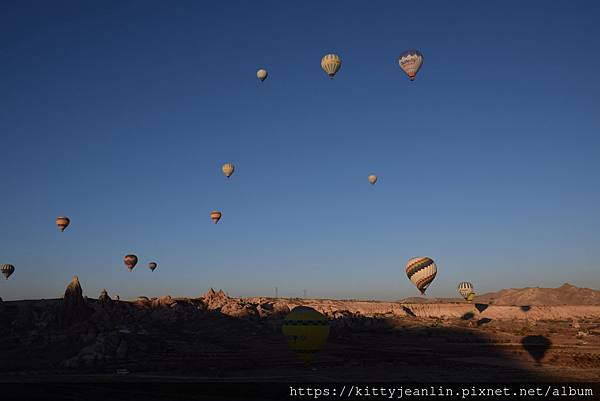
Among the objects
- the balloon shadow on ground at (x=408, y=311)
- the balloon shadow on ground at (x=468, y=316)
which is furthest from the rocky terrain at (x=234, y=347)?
the balloon shadow on ground at (x=468, y=316)

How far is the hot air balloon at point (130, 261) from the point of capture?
82.9 metres

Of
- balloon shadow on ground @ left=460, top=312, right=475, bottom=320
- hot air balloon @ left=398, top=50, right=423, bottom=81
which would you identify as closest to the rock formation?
hot air balloon @ left=398, top=50, right=423, bottom=81

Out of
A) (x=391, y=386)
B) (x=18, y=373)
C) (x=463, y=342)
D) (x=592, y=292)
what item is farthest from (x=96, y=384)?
(x=592, y=292)

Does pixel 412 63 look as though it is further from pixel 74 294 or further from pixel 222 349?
pixel 74 294

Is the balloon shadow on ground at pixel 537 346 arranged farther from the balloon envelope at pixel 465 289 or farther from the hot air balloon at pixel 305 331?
the balloon envelope at pixel 465 289

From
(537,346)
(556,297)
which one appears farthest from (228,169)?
(556,297)

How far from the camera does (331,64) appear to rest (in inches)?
2625

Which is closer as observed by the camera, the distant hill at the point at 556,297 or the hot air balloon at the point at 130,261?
the hot air balloon at the point at 130,261

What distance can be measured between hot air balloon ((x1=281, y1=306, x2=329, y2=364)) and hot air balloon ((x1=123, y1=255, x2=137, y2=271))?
182ft

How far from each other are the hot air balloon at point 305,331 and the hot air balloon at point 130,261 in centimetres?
5547

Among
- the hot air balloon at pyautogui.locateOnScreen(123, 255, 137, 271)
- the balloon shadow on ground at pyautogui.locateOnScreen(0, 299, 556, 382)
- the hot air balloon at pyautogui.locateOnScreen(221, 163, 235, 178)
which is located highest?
the hot air balloon at pyautogui.locateOnScreen(221, 163, 235, 178)

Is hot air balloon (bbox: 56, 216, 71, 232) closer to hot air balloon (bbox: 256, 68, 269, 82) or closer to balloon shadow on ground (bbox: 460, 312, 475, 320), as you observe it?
hot air balloon (bbox: 256, 68, 269, 82)

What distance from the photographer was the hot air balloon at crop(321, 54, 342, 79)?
66625 millimetres

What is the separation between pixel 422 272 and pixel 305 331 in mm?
39410
